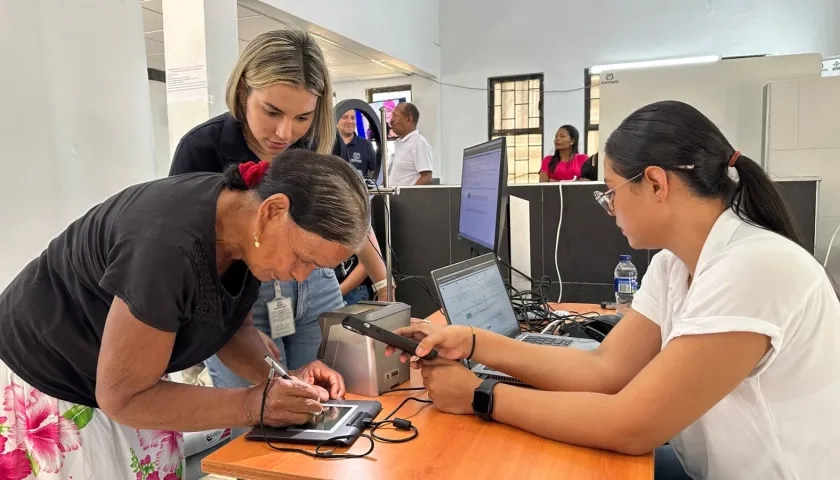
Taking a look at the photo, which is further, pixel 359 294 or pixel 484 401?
pixel 359 294

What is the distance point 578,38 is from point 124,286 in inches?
259

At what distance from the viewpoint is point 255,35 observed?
3279 millimetres

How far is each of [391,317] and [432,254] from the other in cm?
194

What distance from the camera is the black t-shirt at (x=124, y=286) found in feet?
2.78

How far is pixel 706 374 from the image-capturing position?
871 mm

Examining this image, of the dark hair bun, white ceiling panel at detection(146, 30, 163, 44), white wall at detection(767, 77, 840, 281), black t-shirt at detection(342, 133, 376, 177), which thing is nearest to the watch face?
the dark hair bun

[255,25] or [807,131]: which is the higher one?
[255,25]

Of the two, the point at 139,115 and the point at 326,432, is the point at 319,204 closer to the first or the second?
the point at 326,432

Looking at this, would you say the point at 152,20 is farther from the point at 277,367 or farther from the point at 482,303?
the point at 277,367

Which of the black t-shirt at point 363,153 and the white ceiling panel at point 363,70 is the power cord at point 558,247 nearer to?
the black t-shirt at point 363,153

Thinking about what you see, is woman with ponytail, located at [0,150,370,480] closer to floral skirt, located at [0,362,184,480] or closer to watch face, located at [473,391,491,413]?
floral skirt, located at [0,362,184,480]

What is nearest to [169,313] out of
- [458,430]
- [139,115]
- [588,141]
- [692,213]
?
[458,430]

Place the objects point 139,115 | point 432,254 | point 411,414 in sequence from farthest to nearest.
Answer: point 432,254 → point 139,115 → point 411,414

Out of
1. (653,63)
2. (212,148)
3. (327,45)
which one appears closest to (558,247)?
(212,148)
